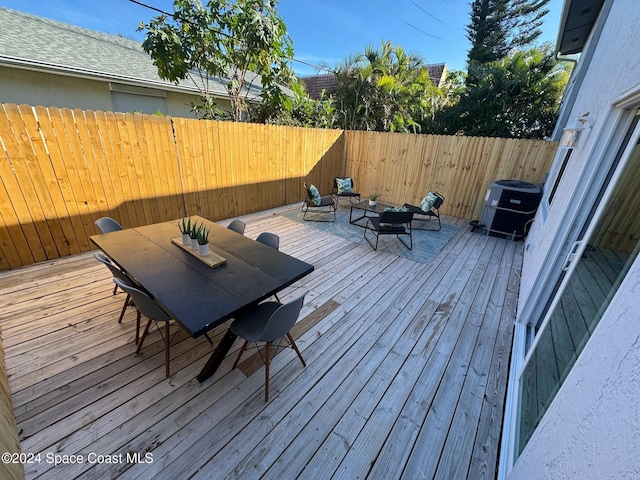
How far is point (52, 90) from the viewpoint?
5.66 meters

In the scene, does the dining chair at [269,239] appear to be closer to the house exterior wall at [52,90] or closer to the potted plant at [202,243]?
the potted plant at [202,243]

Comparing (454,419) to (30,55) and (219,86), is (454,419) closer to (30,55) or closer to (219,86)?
(30,55)

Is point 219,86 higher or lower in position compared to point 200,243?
higher

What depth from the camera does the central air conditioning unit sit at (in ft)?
15.1

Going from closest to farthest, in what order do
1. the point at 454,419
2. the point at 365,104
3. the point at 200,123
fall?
1. the point at 454,419
2. the point at 200,123
3. the point at 365,104

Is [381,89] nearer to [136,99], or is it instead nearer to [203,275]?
[136,99]

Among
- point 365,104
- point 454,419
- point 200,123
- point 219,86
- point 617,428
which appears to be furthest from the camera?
point 365,104

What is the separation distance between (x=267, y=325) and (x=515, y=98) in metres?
11.8

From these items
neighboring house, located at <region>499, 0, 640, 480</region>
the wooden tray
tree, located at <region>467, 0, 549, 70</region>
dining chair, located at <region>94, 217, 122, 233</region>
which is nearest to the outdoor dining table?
the wooden tray

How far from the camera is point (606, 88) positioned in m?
2.10

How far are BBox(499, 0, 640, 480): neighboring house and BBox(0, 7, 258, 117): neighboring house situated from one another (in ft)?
28.4

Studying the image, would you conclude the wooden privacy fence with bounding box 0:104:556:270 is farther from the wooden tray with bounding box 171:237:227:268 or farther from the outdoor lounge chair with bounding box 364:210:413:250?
the outdoor lounge chair with bounding box 364:210:413:250

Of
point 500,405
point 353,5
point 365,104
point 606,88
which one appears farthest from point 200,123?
point 353,5

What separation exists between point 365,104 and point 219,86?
5042mm
